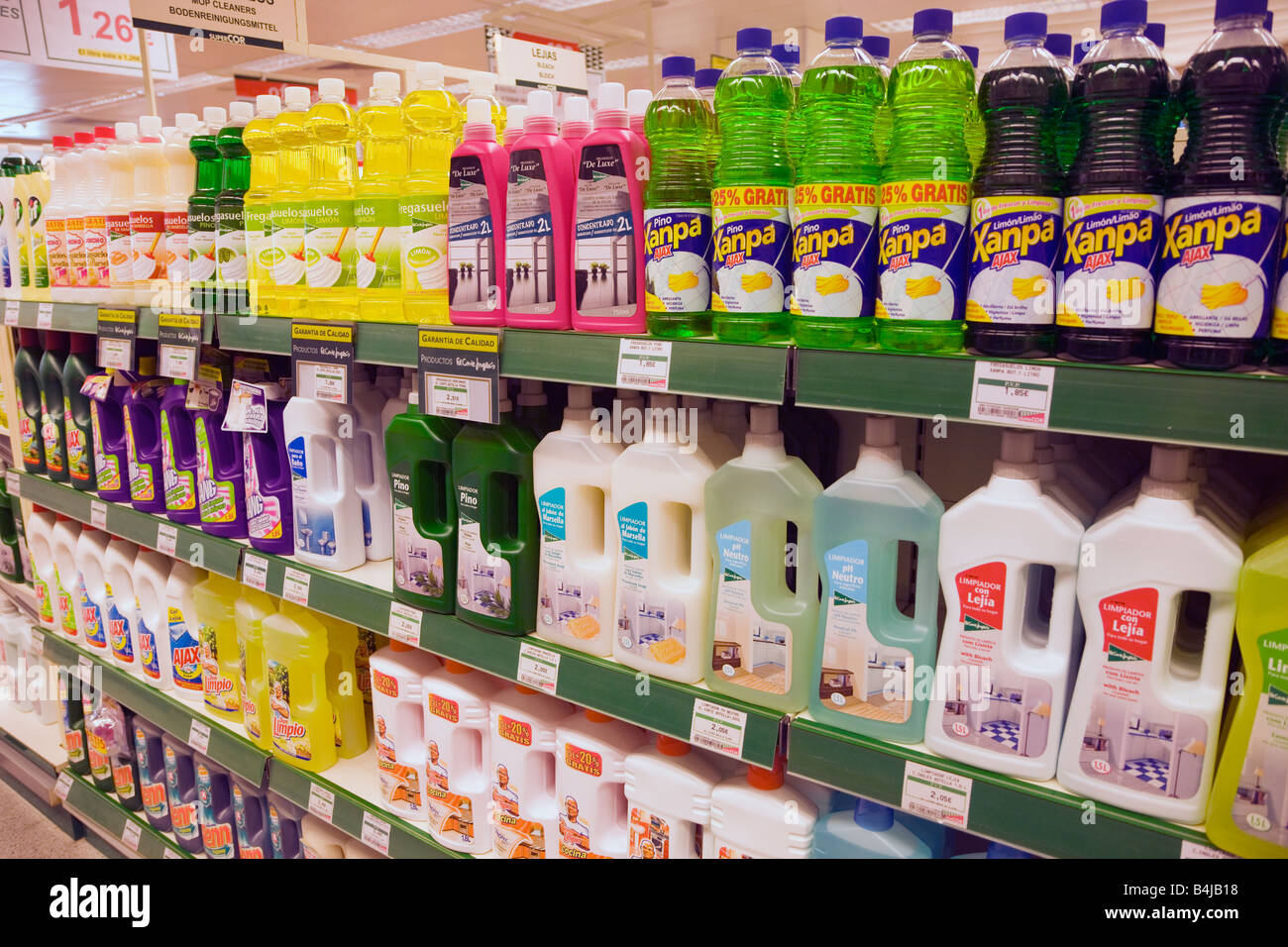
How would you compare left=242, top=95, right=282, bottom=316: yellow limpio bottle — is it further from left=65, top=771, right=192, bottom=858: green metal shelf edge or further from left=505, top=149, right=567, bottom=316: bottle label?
left=65, top=771, right=192, bottom=858: green metal shelf edge

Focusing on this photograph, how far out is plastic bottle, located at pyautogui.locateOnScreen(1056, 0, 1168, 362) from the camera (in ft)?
3.07

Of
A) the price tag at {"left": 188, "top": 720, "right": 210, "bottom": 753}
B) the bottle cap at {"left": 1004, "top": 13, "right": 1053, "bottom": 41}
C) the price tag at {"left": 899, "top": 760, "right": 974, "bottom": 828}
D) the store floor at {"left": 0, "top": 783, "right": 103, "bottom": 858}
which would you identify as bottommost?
the store floor at {"left": 0, "top": 783, "right": 103, "bottom": 858}

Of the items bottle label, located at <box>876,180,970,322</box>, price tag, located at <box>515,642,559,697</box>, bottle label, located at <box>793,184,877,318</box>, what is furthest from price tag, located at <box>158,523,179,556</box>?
bottle label, located at <box>876,180,970,322</box>

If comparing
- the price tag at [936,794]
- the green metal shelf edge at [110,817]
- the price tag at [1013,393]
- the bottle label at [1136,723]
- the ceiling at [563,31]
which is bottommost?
the green metal shelf edge at [110,817]

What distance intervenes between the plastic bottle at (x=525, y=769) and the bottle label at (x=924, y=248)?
3.20 feet

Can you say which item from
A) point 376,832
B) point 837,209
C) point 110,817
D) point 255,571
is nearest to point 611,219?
point 837,209

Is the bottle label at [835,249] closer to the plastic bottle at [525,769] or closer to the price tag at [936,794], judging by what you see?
the price tag at [936,794]

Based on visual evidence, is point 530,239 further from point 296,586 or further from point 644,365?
point 296,586

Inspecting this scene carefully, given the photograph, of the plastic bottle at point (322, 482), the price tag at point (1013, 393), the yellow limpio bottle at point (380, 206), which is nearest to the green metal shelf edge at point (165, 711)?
the plastic bottle at point (322, 482)

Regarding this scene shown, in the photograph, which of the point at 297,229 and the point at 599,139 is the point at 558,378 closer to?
the point at 599,139

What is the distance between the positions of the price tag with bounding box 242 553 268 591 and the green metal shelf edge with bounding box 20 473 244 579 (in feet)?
0.10

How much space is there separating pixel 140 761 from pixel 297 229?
165 centimetres

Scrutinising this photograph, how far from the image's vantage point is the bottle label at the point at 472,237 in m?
1.44

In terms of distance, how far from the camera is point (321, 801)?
6.24ft
